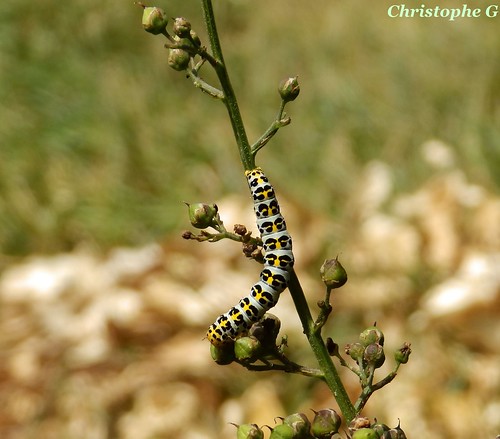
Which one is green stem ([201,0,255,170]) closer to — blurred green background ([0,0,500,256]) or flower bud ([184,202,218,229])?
flower bud ([184,202,218,229])

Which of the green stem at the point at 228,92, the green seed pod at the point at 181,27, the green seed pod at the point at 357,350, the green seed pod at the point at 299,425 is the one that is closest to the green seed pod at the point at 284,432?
the green seed pod at the point at 299,425

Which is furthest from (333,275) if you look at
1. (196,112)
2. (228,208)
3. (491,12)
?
(491,12)

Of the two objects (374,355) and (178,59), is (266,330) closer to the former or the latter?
(374,355)

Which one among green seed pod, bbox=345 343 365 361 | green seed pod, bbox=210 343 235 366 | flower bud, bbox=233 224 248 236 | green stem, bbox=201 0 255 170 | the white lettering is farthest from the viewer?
the white lettering

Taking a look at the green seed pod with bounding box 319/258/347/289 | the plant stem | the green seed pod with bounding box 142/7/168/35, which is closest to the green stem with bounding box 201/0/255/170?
the plant stem

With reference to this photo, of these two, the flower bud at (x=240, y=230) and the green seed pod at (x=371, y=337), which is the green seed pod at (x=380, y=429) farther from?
the flower bud at (x=240, y=230)
